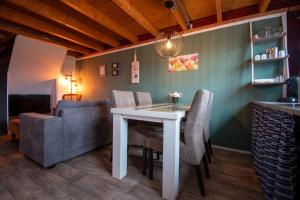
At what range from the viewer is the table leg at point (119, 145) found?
161 cm

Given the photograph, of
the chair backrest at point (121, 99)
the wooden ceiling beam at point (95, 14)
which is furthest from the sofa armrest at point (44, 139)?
the wooden ceiling beam at point (95, 14)

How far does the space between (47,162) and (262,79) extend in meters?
3.37

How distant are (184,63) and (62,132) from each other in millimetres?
2540

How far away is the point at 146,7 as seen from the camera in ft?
8.52

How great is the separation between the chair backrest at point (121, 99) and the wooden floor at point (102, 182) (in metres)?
0.84

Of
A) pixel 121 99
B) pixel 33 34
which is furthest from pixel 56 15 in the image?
pixel 121 99

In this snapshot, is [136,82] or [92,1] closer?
[92,1]

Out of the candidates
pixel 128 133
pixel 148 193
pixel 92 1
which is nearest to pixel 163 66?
pixel 92 1

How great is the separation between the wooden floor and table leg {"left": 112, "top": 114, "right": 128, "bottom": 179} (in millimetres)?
103

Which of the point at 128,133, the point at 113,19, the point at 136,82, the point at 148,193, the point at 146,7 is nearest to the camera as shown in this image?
the point at 148,193

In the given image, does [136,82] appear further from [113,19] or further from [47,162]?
[47,162]

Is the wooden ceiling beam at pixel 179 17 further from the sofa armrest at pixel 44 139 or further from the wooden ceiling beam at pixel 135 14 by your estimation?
the sofa armrest at pixel 44 139

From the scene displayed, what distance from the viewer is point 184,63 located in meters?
3.11

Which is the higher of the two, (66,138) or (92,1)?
(92,1)
